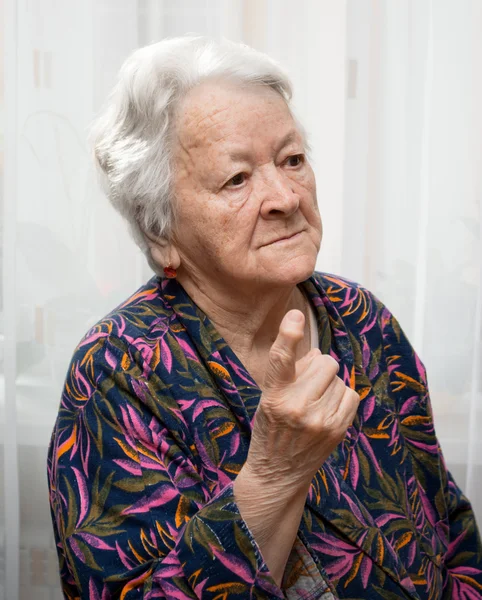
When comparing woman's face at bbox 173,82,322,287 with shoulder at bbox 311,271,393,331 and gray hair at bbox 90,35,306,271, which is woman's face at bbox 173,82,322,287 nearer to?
gray hair at bbox 90,35,306,271

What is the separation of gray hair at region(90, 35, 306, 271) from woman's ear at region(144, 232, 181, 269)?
13 millimetres

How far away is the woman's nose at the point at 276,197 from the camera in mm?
1292

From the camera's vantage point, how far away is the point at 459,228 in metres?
2.06

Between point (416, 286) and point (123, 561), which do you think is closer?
point (123, 561)

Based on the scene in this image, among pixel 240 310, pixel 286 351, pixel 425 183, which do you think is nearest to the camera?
pixel 286 351

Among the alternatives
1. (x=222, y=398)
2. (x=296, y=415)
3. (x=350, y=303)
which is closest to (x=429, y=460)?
(x=350, y=303)

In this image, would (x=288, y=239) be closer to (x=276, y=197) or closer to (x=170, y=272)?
(x=276, y=197)

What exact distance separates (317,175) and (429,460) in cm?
80

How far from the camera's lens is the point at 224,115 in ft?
4.22

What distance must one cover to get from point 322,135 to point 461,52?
40cm

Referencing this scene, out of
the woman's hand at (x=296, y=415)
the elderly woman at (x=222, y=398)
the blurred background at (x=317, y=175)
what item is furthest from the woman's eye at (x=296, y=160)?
the blurred background at (x=317, y=175)

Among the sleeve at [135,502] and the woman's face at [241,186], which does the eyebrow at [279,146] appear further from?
the sleeve at [135,502]

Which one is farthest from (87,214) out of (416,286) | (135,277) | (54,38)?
(416,286)

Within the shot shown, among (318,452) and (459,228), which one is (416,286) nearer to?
(459,228)
